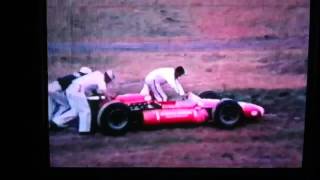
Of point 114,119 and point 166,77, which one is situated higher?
point 166,77

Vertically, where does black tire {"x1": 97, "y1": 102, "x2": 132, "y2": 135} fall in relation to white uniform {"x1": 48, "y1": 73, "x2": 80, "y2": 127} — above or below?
below

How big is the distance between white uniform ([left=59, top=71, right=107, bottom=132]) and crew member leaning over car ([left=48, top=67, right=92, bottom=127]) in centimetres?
2

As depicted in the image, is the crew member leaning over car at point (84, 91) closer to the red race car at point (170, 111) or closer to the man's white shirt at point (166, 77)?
the red race car at point (170, 111)

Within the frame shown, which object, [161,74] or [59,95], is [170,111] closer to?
[161,74]

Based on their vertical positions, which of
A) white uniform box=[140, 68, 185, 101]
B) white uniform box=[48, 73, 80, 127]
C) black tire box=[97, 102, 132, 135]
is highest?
white uniform box=[140, 68, 185, 101]

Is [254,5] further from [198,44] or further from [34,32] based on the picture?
[34,32]

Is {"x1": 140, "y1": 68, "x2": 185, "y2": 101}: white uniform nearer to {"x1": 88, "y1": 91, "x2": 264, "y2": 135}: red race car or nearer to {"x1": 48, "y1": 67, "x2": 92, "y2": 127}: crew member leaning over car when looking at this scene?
{"x1": 88, "y1": 91, "x2": 264, "y2": 135}: red race car

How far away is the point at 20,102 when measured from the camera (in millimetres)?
2236

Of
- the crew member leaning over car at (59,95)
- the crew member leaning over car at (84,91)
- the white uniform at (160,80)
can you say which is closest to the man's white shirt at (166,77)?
the white uniform at (160,80)

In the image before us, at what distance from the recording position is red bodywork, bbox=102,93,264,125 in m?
2.19

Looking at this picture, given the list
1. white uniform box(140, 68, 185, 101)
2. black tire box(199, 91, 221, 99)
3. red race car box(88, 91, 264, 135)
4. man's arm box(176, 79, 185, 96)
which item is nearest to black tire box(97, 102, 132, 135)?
red race car box(88, 91, 264, 135)

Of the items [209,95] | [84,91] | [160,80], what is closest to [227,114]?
[209,95]

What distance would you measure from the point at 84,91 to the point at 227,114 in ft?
2.41

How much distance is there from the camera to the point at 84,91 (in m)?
2.20
